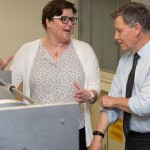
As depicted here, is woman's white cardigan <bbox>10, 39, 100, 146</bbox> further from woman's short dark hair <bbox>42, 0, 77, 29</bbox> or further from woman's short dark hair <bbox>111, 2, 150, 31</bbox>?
woman's short dark hair <bbox>111, 2, 150, 31</bbox>

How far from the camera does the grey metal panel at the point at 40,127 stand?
86 centimetres

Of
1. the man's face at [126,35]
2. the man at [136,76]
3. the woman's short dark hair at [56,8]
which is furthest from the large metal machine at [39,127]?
the woman's short dark hair at [56,8]

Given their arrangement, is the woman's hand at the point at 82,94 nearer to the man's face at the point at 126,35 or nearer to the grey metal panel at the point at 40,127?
the man's face at the point at 126,35

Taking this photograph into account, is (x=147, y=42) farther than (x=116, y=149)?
No

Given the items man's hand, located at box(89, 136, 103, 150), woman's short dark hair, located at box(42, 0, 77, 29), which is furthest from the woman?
man's hand, located at box(89, 136, 103, 150)

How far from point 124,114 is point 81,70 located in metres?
0.48

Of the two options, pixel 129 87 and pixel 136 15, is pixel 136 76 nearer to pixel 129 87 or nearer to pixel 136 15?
pixel 129 87

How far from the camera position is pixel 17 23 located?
12.2 ft

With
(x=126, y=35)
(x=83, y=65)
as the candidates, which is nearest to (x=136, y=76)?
(x=126, y=35)

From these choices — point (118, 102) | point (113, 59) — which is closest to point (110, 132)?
point (113, 59)

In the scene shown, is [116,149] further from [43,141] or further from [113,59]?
[43,141]

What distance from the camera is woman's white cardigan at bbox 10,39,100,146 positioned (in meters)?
2.10

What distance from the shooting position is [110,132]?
3410mm

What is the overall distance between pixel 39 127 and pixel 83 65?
1236 millimetres
